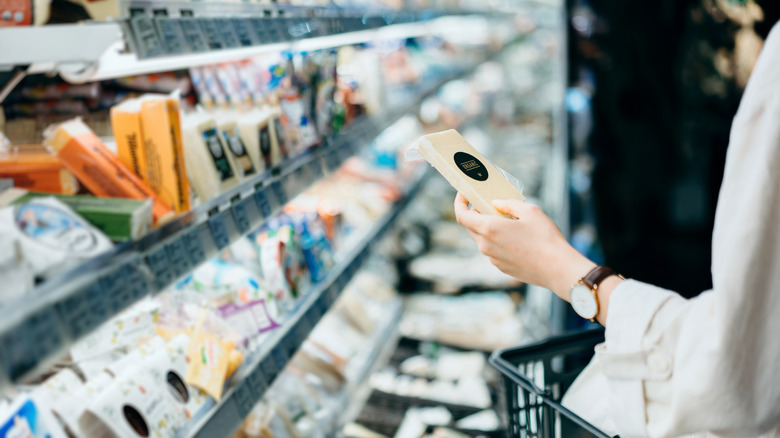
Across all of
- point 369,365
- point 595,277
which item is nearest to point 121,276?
point 595,277

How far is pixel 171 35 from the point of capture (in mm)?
1046

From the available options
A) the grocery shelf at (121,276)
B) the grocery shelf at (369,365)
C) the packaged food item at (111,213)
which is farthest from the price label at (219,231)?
the grocery shelf at (369,365)

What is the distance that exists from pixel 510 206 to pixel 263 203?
2.09 ft

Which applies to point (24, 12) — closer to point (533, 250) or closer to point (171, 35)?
point (171, 35)

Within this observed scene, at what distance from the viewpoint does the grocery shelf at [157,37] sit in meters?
0.88

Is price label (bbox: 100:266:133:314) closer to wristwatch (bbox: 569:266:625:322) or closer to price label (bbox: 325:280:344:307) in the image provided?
wristwatch (bbox: 569:266:625:322)

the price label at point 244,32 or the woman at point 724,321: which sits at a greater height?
the price label at point 244,32

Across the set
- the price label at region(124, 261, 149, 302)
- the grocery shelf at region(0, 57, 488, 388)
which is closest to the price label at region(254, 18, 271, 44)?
the grocery shelf at region(0, 57, 488, 388)

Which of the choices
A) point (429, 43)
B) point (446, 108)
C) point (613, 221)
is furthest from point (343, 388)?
point (429, 43)

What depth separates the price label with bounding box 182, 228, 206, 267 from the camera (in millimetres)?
1030

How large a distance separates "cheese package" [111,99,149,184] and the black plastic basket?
31.0 inches

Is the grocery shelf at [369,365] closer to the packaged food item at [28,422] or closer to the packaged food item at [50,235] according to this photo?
the packaged food item at [28,422]

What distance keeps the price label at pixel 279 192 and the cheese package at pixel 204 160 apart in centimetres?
14

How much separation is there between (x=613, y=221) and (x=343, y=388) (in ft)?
3.88
